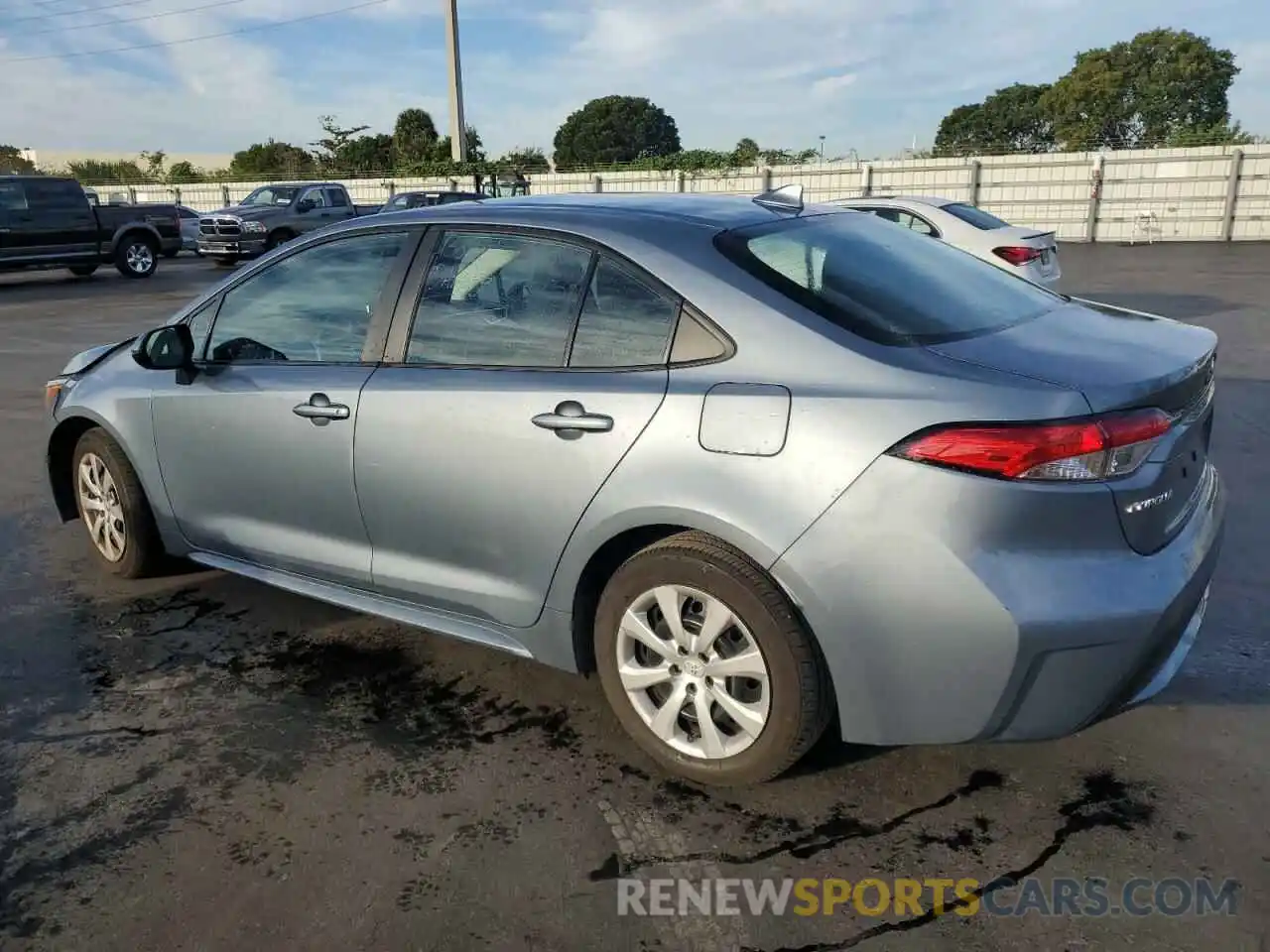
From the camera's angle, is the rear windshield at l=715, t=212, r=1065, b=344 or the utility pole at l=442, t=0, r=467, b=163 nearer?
the rear windshield at l=715, t=212, r=1065, b=344

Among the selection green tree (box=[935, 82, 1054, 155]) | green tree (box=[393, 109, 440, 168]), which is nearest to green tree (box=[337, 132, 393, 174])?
green tree (box=[393, 109, 440, 168])

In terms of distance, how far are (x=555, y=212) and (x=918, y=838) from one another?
213cm

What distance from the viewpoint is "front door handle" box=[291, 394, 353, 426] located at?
130 inches

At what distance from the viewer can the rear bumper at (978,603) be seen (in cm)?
229

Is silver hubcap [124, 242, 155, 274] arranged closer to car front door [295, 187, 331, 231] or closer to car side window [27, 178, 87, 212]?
car side window [27, 178, 87, 212]

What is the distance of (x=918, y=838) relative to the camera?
8.39ft

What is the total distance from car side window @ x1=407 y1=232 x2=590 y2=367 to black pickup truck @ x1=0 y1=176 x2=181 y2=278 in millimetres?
18372

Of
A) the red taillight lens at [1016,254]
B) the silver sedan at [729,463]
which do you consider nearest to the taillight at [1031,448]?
the silver sedan at [729,463]

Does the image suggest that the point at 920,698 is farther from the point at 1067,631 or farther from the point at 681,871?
the point at 681,871

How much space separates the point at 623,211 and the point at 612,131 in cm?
9132

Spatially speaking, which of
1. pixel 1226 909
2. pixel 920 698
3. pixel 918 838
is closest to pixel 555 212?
pixel 920 698

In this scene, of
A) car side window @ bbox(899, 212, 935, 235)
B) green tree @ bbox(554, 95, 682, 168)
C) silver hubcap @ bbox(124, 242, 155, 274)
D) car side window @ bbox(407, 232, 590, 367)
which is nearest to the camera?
car side window @ bbox(407, 232, 590, 367)

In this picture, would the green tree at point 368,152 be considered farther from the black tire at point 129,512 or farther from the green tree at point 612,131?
the black tire at point 129,512

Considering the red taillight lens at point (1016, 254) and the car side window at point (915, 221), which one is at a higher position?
the car side window at point (915, 221)
